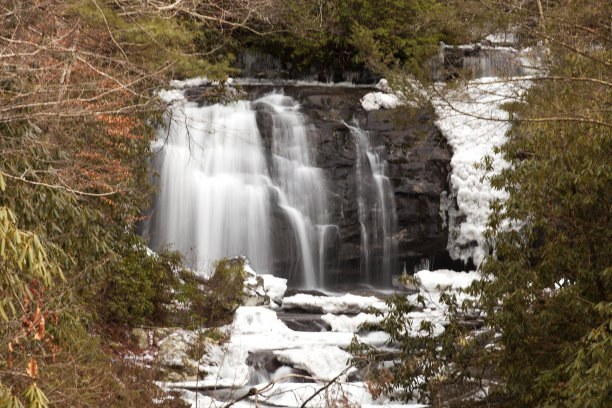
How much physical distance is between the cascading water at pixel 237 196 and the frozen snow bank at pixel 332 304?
2.59m

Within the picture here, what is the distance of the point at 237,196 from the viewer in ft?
56.4

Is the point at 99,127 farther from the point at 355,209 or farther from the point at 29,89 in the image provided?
the point at 355,209

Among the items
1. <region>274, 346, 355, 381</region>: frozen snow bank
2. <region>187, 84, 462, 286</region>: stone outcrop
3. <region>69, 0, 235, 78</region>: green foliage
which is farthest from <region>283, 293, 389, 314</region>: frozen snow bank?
<region>69, 0, 235, 78</region>: green foliage

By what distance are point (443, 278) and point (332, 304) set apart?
12.0ft

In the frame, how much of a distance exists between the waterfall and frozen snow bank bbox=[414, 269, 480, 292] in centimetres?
123

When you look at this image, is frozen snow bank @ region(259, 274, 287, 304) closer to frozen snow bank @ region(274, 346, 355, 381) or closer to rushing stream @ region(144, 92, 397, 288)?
rushing stream @ region(144, 92, 397, 288)

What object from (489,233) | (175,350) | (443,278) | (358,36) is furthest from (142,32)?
(358,36)

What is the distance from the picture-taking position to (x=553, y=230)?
7602 millimetres

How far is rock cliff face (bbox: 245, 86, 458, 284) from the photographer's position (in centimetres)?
1766

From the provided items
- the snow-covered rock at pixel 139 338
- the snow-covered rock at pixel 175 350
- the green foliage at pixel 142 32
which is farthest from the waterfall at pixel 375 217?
the snow-covered rock at pixel 139 338

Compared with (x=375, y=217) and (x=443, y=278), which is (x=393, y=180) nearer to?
(x=375, y=217)

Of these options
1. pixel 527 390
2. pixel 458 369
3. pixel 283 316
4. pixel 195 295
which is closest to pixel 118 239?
pixel 195 295

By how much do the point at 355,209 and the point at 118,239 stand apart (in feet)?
26.5

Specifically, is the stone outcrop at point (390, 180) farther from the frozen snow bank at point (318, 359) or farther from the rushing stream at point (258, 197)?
the frozen snow bank at point (318, 359)
